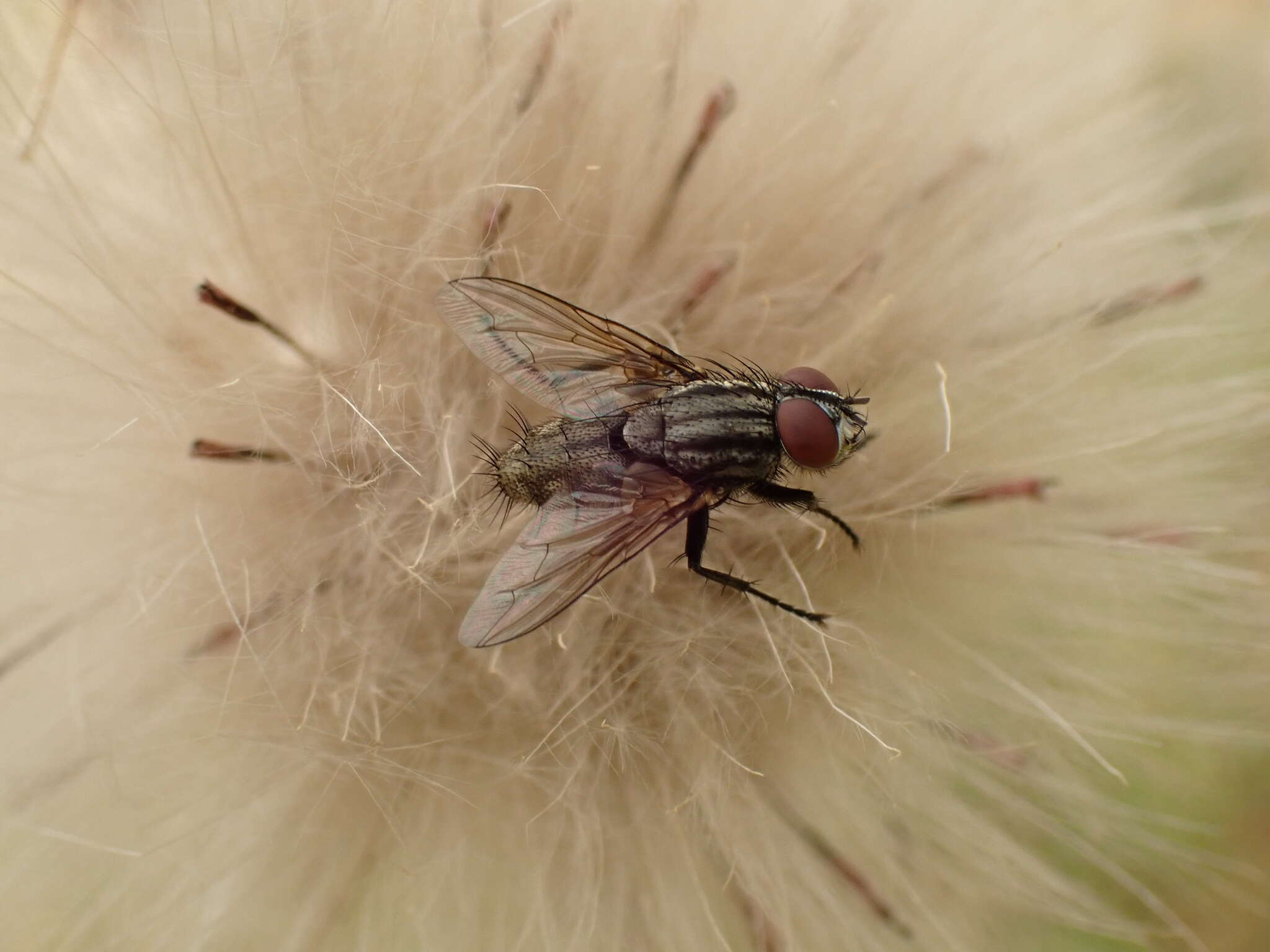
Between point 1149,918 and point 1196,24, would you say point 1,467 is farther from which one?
point 1196,24

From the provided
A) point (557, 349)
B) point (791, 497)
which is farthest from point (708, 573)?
point (557, 349)

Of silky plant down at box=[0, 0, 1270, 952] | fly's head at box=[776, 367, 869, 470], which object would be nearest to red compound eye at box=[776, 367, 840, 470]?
fly's head at box=[776, 367, 869, 470]

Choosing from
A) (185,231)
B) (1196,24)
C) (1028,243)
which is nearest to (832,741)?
(1028,243)

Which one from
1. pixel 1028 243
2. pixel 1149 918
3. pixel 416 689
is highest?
pixel 1028 243

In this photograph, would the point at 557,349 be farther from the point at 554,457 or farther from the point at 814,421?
the point at 814,421

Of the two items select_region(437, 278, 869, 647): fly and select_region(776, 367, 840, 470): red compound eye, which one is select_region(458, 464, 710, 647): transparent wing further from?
select_region(776, 367, 840, 470): red compound eye

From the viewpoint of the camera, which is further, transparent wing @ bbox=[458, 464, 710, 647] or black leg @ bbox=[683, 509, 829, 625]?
black leg @ bbox=[683, 509, 829, 625]
